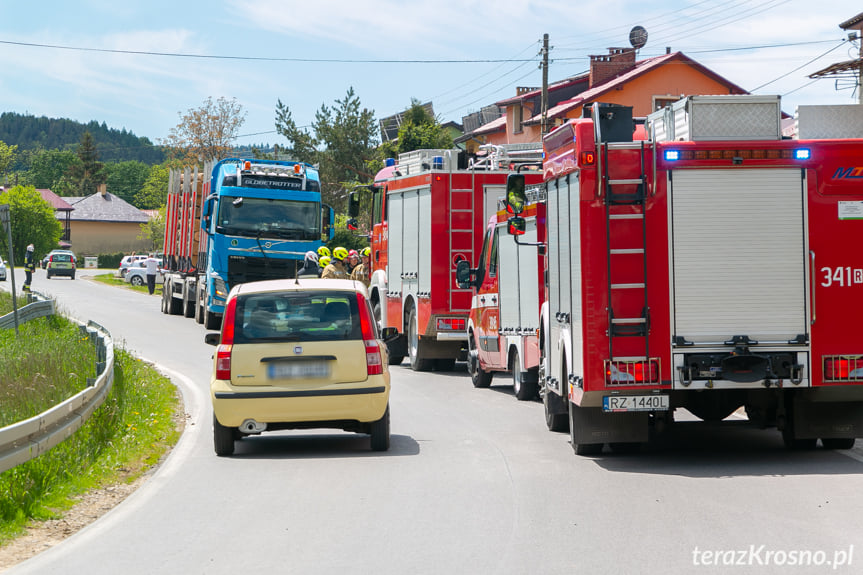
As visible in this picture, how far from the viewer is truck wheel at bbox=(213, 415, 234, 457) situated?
36.4 feet

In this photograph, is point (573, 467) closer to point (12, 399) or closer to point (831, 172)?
point (831, 172)

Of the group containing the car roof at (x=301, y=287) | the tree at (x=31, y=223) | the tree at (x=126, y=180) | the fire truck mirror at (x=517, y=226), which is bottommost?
the car roof at (x=301, y=287)

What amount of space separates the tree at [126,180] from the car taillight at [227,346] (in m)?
181

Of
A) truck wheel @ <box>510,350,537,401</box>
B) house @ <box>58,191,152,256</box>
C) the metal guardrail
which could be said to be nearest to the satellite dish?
truck wheel @ <box>510,350,537,401</box>

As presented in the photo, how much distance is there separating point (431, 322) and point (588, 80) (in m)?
51.1

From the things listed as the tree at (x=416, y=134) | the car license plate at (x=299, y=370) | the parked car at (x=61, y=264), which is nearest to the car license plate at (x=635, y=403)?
the car license plate at (x=299, y=370)

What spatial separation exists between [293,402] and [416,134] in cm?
4604

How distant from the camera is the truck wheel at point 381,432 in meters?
11.2

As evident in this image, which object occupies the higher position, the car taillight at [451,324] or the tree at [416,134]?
the tree at [416,134]

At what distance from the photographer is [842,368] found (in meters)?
10.0

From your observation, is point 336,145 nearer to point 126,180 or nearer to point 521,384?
point 521,384

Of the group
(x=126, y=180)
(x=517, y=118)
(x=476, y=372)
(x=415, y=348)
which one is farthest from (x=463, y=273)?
(x=126, y=180)

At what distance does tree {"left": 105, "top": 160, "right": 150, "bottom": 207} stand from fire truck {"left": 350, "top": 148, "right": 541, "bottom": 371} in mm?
171995

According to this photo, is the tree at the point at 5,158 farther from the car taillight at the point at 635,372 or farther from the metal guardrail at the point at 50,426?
the car taillight at the point at 635,372
